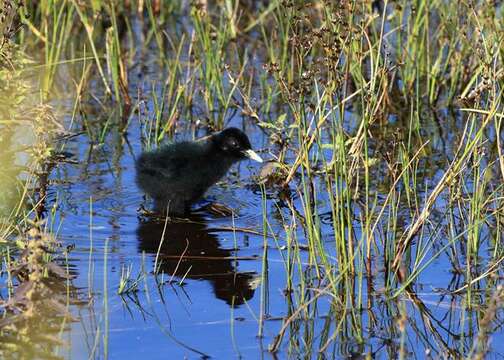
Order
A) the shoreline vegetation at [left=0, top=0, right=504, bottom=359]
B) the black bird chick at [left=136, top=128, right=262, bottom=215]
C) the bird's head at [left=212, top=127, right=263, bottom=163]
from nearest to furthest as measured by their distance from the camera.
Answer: the shoreline vegetation at [left=0, top=0, right=504, bottom=359] → the black bird chick at [left=136, top=128, right=262, bottom=215] → the bird's head at [left=212, top=127, right=263, bottom=163]

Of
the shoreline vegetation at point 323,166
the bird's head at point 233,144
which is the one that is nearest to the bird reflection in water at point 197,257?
the shoreline vegetation at point 323,166

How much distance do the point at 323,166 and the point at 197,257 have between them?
4.22 ft

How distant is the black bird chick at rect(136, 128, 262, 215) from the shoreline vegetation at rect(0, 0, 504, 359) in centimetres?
29

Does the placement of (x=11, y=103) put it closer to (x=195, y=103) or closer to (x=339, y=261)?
(x=339, y=261)

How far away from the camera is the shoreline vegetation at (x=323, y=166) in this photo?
15.1 feet

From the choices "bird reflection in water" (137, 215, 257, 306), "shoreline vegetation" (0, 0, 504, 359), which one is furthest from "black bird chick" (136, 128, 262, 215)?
"shoreline vegetation" (0, 0, 504, 359)

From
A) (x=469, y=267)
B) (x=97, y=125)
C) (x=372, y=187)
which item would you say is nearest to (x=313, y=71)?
(x=469, y=267)

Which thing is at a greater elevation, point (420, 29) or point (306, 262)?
point (420, 29)

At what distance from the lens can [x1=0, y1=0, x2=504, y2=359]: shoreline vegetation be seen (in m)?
4.61

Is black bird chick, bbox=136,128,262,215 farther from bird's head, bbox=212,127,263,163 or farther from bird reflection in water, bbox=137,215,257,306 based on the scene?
bird reflection in water, bbox=137,215,257,306

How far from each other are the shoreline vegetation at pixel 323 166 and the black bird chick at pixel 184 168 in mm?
294

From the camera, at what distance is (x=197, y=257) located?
225 inches

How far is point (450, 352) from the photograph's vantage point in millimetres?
4484

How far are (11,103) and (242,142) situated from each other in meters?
1.75
